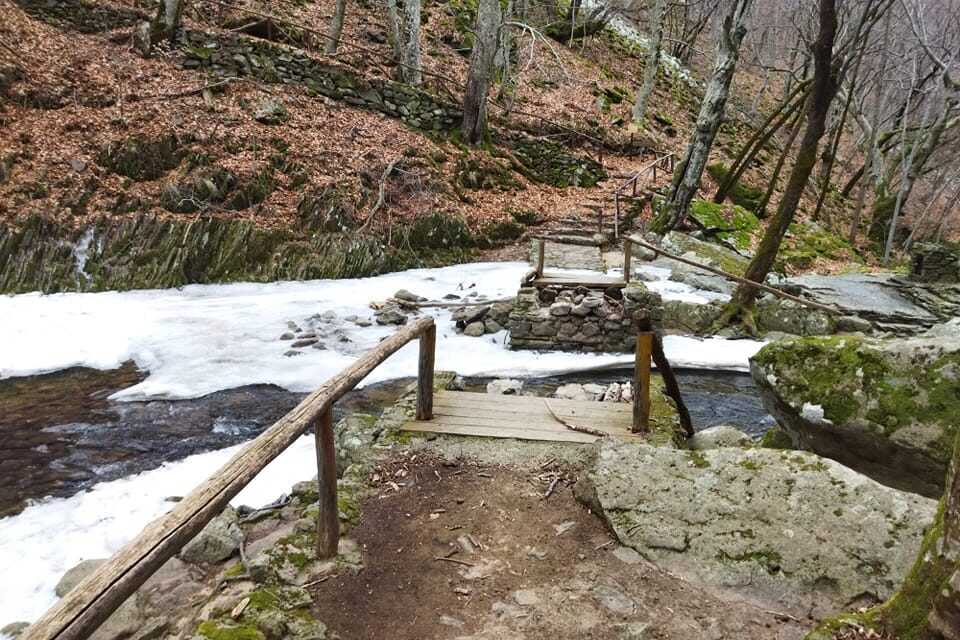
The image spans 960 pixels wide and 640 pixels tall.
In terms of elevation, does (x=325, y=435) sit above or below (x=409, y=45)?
A: below

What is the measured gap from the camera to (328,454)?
317 cm

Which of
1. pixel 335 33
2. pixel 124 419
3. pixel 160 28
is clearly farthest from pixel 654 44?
pixel 124 419

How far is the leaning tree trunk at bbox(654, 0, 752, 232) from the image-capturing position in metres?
13.7

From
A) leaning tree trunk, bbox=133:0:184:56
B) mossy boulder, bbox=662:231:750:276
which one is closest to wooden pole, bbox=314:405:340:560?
mossy boulder, bbox=662:231:750:276

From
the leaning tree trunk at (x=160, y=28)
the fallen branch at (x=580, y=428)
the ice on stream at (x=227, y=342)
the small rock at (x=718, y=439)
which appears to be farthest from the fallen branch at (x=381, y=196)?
the small rock at (x=718, y=439)

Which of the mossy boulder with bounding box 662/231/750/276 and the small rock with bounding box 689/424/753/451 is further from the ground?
the mossy boulder with bounding box 662/231/750/276

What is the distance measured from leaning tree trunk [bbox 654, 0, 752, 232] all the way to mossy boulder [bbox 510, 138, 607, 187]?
14.0ft

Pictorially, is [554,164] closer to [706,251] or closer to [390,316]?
[706,251]

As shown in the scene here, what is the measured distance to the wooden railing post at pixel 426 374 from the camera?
4852 millimetres

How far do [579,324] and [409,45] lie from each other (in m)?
12.5

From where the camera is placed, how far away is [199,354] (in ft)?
29.8

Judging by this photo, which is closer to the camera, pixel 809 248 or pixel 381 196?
pixel 381 196

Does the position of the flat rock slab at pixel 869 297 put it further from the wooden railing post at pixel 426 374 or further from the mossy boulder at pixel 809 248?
the wooden railing post at pixel 426 374

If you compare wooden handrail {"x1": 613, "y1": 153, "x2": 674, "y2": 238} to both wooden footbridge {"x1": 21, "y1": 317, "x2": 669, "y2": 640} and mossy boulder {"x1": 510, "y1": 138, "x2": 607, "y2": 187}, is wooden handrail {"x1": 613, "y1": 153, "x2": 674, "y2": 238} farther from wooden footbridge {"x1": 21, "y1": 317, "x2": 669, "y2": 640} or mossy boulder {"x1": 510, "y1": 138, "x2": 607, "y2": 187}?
wooden footbridge {"x1": 21, "y1": 317, "x2": 669, "y2": 640}
